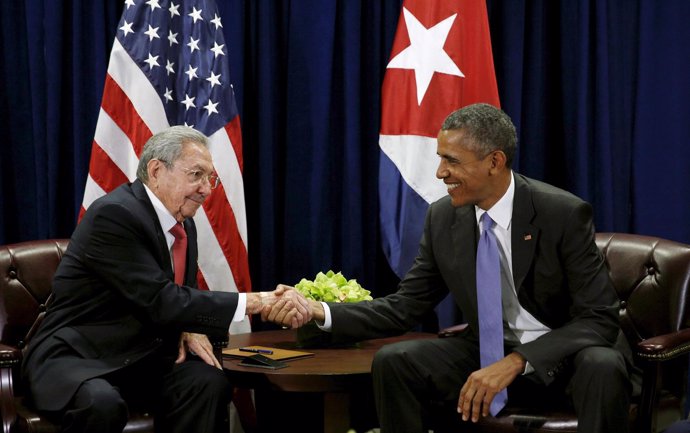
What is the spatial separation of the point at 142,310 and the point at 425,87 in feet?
6.61

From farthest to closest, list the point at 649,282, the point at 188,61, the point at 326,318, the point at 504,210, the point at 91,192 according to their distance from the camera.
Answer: the point at 188,61 → the point at 91,192 → the point at 649,282 → the point at 326,318 → the point at 504,210

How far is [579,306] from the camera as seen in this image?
325 centimetres

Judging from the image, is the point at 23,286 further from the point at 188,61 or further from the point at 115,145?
the point at 188,61

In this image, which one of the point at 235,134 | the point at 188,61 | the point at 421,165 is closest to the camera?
the point at 188,61

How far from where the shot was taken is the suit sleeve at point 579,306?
312cm

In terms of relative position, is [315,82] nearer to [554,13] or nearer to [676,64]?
[554,13]

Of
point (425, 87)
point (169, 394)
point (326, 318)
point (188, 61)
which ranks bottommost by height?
point (169, 394)

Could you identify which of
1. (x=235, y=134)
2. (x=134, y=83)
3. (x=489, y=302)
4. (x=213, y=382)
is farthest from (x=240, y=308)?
(x=134, y=83)

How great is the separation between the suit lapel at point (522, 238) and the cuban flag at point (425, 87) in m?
1.34

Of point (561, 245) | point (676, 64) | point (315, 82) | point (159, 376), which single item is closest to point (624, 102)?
point (676, 64)

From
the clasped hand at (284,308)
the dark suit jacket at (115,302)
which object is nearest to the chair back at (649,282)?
the clasped hand at (284,308)

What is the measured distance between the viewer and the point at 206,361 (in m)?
3.56

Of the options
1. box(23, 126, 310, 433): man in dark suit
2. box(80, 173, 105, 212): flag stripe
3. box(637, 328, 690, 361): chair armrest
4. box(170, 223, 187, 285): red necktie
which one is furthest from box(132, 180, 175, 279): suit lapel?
box(637, 328, 690, 361): chair armrest

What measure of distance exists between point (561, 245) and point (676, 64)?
7.14 ft
